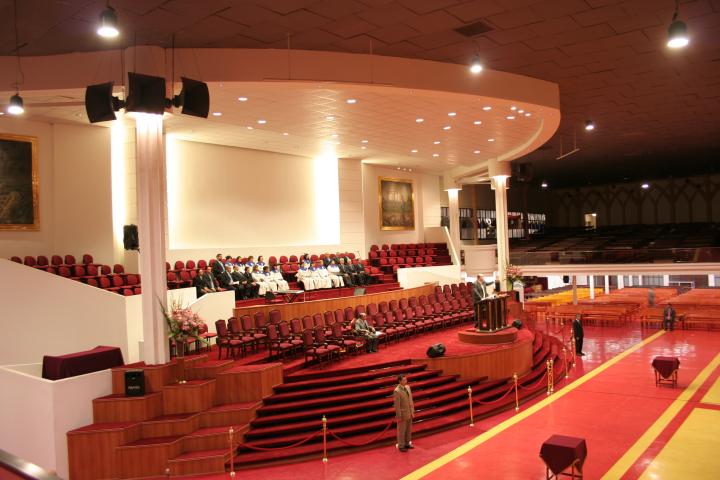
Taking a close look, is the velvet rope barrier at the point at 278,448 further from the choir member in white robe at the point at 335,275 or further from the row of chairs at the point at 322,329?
the choir member in white robe at the point at 335,275

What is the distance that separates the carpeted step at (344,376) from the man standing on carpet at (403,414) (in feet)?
7.00

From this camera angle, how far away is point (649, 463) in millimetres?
7672

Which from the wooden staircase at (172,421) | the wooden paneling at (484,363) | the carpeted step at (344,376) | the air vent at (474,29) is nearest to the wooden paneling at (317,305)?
the carpeted step at (344,376)

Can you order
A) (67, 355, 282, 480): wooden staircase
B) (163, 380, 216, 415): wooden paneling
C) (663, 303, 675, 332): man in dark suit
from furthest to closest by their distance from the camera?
(663, 303, 675, 332): man in dark suit → (163, 380, 216, 415): wooden paneling → (67, 355, 282, 480): wooden staircase

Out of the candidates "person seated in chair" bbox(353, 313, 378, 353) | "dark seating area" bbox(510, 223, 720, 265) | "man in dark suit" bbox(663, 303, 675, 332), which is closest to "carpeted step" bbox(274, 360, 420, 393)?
"person seated in chair" bbox(353, 313, 378, 353)

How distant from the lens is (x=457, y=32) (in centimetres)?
952

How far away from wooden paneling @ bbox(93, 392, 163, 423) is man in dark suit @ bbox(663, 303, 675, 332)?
61.0 feet

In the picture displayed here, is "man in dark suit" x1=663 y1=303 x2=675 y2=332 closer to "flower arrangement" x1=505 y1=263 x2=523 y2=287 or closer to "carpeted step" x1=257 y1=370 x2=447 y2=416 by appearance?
"flower arrangement" x1=505 y1=263 x2=523 y2=287

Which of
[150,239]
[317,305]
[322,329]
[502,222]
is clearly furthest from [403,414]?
[502,222]

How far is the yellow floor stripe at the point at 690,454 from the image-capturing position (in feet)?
23.8

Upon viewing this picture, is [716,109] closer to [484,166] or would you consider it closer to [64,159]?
[484,166]

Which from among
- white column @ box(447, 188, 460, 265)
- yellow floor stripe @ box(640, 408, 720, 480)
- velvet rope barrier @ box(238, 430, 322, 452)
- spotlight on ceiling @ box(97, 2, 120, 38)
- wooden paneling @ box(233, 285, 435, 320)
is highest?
spotlight on ceiling @ box(97, 2, 120, 38)

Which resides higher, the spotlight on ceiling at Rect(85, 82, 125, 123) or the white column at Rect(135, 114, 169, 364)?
the spotlight on ceiling at Rect(85, 82, 125, 123)

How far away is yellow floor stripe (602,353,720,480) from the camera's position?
24.7 feet
